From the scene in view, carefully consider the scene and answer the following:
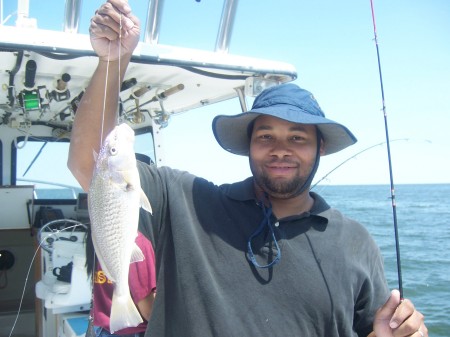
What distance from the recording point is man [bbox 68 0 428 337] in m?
2.02

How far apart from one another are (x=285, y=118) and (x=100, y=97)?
0.82 m

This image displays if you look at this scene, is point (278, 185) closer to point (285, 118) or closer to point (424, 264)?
point (285, 118)

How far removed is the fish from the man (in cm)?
22

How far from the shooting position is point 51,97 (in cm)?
524

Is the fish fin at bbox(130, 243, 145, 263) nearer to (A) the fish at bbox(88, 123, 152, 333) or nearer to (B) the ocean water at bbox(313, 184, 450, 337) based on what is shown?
(A) the fish at bbox(88, 123, 152, 333)

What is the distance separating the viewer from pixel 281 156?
2.27 metres

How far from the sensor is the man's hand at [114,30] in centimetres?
192

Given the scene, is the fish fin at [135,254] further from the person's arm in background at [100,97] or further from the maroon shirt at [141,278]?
the maroon shirt at [141,278]

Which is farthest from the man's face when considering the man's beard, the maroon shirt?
the maroon shirt

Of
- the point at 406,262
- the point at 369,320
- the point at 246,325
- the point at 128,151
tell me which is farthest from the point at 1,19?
the point at 406,262

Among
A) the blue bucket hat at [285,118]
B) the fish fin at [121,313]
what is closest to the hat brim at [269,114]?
the blue bucket hat at [285,118]

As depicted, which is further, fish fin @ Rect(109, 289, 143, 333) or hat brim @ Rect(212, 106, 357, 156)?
hat brim @ Rect(212, 106, 357, 156)

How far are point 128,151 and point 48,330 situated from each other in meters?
3.85

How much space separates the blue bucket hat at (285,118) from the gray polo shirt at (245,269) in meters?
0.37
